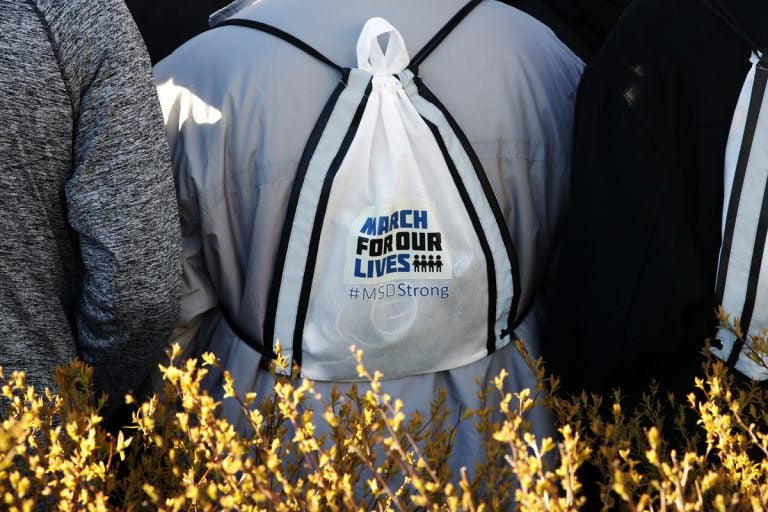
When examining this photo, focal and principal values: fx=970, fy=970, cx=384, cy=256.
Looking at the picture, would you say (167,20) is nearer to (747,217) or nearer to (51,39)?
(51,39)

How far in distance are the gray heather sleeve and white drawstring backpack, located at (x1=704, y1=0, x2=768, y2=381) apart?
3.31 ft

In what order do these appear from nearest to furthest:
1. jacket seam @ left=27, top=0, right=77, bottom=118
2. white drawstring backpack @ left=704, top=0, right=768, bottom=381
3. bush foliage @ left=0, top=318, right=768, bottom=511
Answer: bush foliage @ left=0, top=318, right=768, bottom=511 → jacket seam @ left=27, top=0, right=77, bottom=118 → white drawstring backpack @ left=704, top=0, right=768, bottom=381

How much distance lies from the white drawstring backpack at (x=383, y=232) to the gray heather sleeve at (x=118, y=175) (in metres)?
0.22

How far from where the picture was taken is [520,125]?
1.90m

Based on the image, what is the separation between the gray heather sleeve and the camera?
162 centimetres

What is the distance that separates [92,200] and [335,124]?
0.45m

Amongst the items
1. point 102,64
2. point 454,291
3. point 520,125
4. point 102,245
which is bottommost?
point 454,291

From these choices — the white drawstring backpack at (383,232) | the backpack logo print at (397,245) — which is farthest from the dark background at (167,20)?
the backpack logo print at (397,245)

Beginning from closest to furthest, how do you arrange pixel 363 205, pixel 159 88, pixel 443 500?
pixel 443 500, pixel 363 205, pixel 159 88

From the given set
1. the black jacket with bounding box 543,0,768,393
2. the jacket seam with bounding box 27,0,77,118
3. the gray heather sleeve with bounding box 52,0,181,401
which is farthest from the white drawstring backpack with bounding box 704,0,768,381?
the jacket seam with bounding box 27,0,77,118

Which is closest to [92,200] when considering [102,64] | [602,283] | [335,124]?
[102,64]

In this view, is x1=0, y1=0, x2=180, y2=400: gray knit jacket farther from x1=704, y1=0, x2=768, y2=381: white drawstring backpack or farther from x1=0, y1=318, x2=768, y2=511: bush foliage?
x1=704, y1=0, x2=768, y2=381: white drawstring backpack

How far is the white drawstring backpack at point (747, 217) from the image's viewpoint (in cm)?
174

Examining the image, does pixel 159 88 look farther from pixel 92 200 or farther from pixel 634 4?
pixel 634 4
